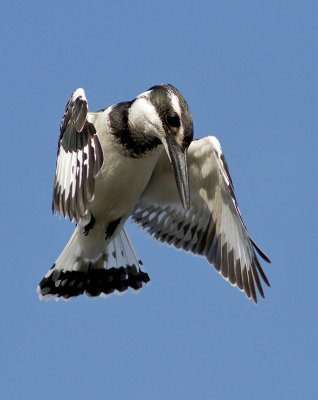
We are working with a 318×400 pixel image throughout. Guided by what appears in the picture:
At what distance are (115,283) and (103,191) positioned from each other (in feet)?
5.53

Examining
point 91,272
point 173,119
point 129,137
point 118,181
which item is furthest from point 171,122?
point 91,272

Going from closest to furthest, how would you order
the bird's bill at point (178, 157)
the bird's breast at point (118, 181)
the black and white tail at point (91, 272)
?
the bird's bill at point (178, 157)
the bird's breast at point (118, 181)
the black and white tail at point (91, 272)

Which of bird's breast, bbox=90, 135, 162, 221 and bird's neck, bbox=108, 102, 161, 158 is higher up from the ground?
bird's neck, bbox=108, 102, 161, 158

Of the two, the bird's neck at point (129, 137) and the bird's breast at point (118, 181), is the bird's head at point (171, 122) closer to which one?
the bird's neck at point (129, 137)

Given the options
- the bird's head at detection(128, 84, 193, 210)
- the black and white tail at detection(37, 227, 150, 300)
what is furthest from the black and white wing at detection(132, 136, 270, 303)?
the bird's head at detection(128, 84, 193, 210)

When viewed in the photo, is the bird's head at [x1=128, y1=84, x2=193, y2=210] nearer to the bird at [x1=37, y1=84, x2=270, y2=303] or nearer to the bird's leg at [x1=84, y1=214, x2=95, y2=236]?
the bird at [x1=37, y1=84, x2=270, y2=303]

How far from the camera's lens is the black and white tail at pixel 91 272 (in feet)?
33.2

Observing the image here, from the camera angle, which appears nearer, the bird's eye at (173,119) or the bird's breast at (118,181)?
the bird's eye at (173,119)

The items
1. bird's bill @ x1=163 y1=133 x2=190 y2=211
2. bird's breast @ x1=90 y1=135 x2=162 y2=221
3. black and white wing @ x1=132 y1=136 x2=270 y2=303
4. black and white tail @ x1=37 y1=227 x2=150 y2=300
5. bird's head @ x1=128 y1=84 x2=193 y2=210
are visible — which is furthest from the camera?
black and white tail @ x1=37 y1=227 x2=150 y2=300

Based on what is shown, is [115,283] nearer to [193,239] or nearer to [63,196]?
[193,239]

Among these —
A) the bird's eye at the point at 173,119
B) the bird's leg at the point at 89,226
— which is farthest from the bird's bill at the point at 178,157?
the bird's leg at the point at 89,226

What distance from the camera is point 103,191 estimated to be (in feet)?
29.1

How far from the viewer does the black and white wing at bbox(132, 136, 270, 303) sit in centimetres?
921

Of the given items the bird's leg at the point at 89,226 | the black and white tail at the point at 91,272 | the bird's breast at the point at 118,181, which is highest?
the bird's breast at the point at 118,181
